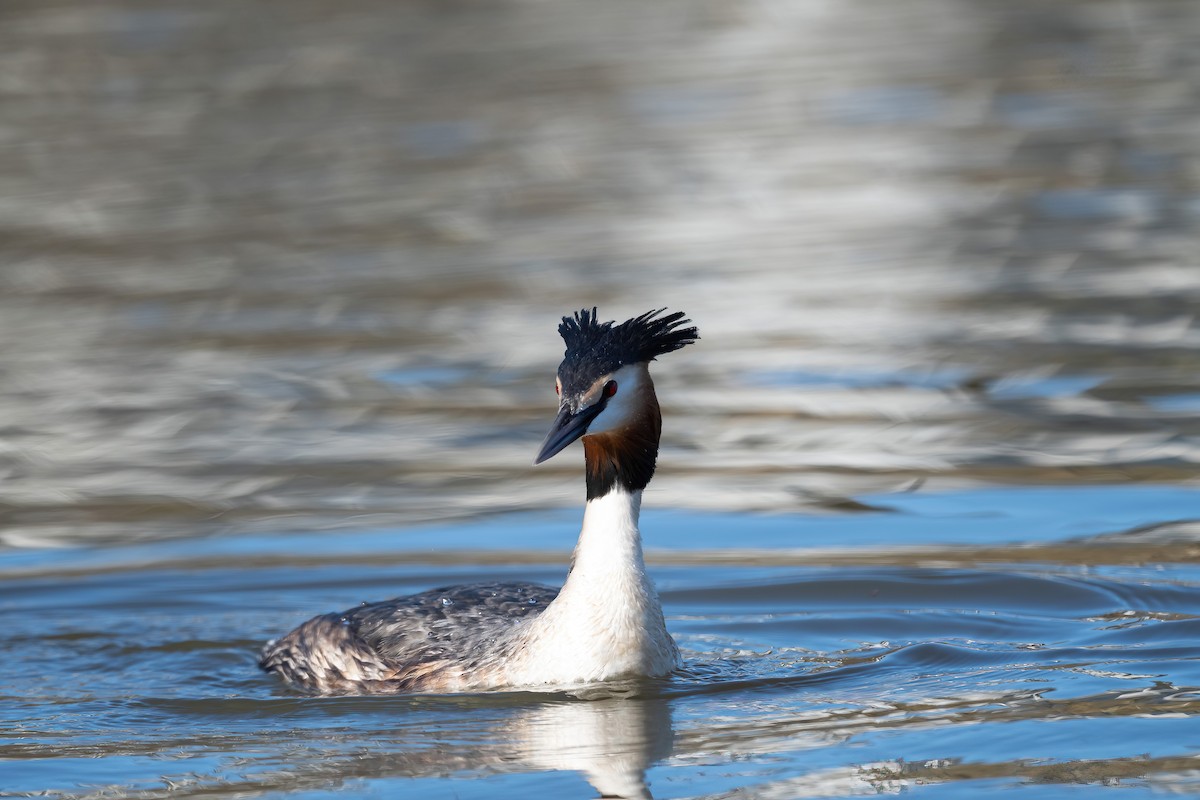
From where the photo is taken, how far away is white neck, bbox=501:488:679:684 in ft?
27.9

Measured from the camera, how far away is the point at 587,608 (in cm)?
853

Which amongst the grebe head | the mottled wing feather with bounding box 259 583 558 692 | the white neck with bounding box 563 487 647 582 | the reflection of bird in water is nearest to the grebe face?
the grebe head

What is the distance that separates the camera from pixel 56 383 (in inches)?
599

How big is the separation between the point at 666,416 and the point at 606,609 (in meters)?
5.08

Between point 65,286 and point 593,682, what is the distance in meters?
11.4

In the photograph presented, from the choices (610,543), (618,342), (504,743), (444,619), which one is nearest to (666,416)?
(444,619)

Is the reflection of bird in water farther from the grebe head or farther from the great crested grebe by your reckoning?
the grebe head

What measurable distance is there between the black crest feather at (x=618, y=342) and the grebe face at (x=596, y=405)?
0.16 ft

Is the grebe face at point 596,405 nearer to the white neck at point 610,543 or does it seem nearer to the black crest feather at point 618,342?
the black crest feather at point 618,342

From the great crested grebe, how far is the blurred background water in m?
0.21

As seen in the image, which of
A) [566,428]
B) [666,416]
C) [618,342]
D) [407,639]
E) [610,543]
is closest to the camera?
[566,428]

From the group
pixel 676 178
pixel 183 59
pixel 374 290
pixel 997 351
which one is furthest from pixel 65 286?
pixel 183 59

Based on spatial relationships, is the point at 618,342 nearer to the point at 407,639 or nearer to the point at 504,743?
the point at 504,743

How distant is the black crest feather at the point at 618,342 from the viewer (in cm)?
824
